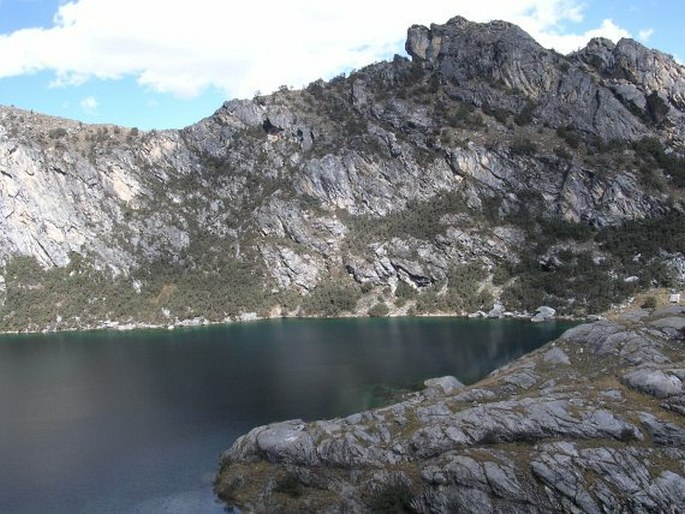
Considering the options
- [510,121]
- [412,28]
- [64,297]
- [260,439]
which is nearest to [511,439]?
[260,439]

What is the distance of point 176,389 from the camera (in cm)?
7125

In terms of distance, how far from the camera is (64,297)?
5044 inches

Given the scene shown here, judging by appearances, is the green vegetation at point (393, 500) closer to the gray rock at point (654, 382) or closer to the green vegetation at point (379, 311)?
the gray rock at point (654, 382)

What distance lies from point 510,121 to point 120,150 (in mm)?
90847

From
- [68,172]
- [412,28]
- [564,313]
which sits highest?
[412,28]

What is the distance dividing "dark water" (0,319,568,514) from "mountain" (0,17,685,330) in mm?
14238

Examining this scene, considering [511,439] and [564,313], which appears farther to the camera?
[564,313]

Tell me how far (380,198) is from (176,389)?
8606cm

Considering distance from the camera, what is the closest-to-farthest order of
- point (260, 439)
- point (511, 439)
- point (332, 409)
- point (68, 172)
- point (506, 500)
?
point (506, 500) < point (511, 439) < point (260, 439) < point (332, 409) < point (68, 172)

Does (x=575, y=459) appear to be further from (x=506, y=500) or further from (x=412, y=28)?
(x=412, y=28)

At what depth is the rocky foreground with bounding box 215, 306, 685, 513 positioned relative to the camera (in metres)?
36.3

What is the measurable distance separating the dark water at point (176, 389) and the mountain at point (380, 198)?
1424cm

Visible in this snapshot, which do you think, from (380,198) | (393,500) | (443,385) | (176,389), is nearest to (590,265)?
(380,198)

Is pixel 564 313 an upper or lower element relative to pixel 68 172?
lower
